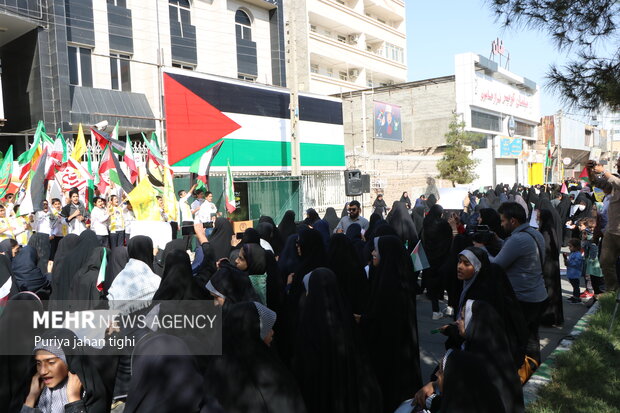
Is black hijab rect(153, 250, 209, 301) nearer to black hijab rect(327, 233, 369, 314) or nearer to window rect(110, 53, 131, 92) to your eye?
black hijab rect(327, 233, 369, 314)

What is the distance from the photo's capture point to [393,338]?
3771 mm

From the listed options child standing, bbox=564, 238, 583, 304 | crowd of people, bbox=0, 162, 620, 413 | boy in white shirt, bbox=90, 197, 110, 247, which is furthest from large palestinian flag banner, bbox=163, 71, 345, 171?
child standing, bbox=564, 238, 583, 304

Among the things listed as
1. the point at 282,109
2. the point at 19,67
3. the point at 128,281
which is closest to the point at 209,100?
the point at 282,109

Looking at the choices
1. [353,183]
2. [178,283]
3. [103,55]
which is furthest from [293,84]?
[178,283]

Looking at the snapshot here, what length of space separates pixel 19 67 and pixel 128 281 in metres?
15.8

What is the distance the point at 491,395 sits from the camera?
6.97 ft

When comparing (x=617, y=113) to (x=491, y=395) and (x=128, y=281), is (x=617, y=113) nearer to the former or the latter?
(x=491, y=395)

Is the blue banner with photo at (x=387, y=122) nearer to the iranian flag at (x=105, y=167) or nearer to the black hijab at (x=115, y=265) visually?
the iranian flag at (x=105, y=167)

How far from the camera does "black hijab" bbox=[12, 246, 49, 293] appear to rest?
17.3 feet

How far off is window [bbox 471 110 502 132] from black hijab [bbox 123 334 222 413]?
30886 millimetres

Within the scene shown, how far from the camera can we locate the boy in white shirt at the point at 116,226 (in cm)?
1001

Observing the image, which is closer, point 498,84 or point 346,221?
point 346,221

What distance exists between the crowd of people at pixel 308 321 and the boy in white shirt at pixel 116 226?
2.86m

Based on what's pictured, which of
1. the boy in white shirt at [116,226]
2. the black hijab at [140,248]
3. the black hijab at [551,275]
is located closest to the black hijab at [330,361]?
the black hijab at [140,248]
